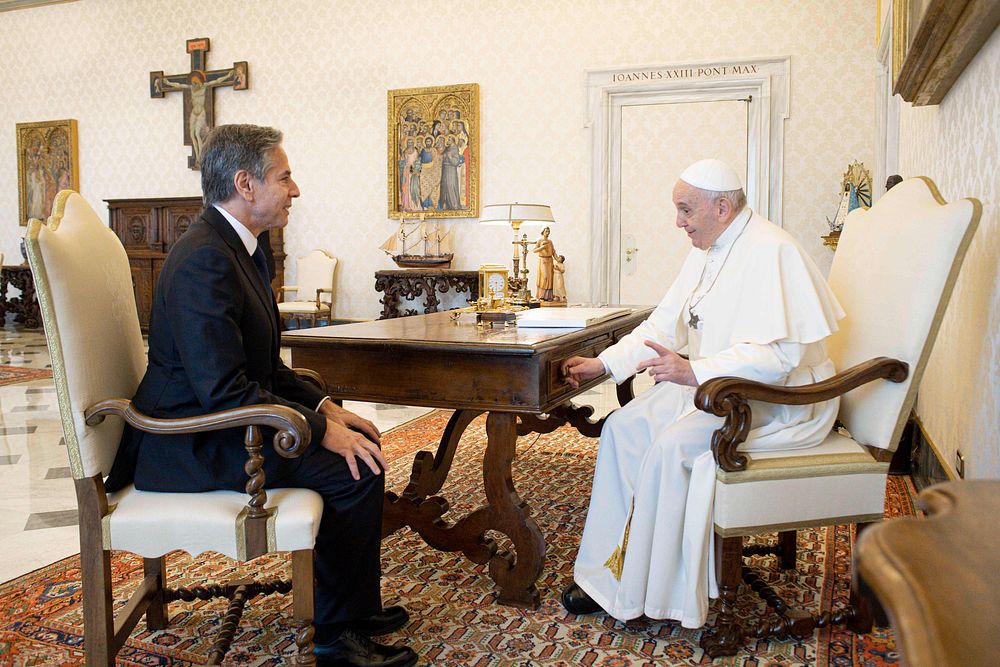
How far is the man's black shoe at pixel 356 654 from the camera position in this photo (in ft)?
7.48

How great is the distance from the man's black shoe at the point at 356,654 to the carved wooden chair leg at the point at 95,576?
555mm

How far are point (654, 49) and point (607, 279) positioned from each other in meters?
2.62

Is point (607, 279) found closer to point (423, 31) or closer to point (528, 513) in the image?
point (423, 31)

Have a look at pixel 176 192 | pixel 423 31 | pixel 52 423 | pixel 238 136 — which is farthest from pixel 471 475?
pixel 176 192

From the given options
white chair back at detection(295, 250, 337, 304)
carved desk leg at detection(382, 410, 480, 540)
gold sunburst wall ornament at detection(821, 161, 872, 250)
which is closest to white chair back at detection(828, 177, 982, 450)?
carved desk leg at detection(382, 410, 480, 540)

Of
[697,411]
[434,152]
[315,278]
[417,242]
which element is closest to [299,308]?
[315,278]

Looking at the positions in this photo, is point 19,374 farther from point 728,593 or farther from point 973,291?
point 973,291

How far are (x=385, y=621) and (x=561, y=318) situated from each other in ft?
4.78

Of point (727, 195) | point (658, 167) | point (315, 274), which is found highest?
point (658, 167)

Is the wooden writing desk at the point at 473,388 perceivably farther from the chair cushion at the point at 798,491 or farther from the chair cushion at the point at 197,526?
the chair cushion at the point at 197,526

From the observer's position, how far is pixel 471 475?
4465 millimetres

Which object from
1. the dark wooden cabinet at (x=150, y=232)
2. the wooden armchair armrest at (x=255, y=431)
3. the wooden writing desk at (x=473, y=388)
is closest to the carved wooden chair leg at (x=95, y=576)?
the wooden armchair armrest at (x=255, y=431)

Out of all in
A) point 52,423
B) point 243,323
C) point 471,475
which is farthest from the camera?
point 52,423

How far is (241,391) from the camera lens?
6.88ft
